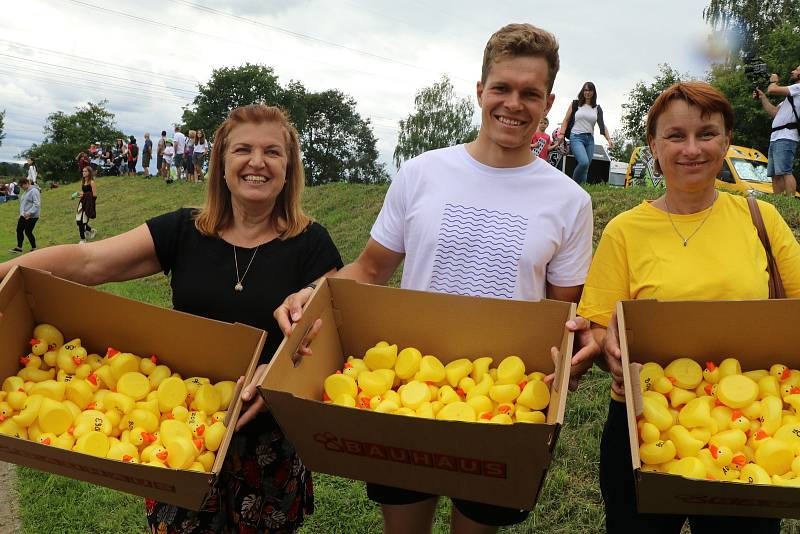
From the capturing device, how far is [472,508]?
6.11ft

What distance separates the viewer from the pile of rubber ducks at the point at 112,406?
4.92ft

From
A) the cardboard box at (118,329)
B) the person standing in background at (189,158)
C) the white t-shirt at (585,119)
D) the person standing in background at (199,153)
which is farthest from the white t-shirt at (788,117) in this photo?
the person standing in background at (189,158)

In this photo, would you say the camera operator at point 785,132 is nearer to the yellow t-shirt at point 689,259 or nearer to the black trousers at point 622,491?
the yellow t-shirt at point 689,259

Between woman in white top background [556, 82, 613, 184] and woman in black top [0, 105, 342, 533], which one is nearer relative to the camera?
woman in black top [0, 105, 342, 533]

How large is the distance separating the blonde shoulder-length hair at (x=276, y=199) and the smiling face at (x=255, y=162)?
4 cm

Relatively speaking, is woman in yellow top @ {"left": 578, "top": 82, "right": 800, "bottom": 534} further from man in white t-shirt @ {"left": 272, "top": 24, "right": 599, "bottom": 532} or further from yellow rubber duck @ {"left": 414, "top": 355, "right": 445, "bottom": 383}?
yellow rubber duck @ {"left": 414, "top": 355, "right": 445, "bottom": 383}

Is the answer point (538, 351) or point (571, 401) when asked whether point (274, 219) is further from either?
point (571, 401)

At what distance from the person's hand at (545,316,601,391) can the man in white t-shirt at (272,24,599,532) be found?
28cm

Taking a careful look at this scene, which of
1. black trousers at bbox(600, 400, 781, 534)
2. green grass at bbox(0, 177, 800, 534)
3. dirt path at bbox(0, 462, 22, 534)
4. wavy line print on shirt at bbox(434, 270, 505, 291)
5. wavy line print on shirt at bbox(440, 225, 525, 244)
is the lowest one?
dirt path at bbox(0, 462, 22, 534)

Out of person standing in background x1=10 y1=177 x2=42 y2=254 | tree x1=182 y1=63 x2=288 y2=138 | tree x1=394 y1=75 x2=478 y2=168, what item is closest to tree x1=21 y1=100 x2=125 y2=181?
tree x1=182 y1=63 x2=288 y2=138

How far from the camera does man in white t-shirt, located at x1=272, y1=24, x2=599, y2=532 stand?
A: 181 cm

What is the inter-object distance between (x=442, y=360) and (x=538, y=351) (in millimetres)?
298

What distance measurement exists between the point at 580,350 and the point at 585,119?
7.73m

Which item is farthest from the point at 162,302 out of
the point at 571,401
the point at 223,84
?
the point at 223,84
